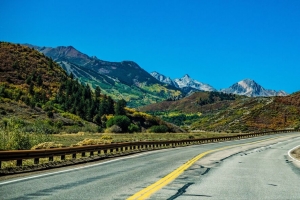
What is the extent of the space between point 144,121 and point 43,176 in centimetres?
8397

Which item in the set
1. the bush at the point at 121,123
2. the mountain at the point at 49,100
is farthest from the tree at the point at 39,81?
the bush at the point at 121,123

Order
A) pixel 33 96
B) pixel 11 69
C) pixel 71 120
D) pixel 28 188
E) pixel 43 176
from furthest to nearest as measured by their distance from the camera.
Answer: pixel 11 69 < pixel 33 96 < pixel 71 120 < pixel 43 176 < pixel 28 188

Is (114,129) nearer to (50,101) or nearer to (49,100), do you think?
(50,101)

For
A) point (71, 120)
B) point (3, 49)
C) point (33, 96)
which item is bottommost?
point (71, 120)

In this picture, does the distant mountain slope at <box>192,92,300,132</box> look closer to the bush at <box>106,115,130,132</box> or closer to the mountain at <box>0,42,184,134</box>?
the mountain at <box>0,42,184,134</box>

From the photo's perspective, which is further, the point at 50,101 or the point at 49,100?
the point at 49,100

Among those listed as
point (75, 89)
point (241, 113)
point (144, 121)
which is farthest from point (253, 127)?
point (75, 89)

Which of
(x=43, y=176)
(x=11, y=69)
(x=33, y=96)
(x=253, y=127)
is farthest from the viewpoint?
(x=253, y=127)

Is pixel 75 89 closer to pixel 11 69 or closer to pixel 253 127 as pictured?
pixel 11 69

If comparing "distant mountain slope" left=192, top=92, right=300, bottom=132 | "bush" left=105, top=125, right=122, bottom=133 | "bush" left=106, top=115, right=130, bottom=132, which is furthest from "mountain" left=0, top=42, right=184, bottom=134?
"distant mountain slope" left=192, top=92, right=300, bottom=132

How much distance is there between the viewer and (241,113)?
142000 mm

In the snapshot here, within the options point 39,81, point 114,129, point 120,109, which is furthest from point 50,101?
point 120,109

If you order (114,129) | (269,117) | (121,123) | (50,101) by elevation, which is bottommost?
(114,129)

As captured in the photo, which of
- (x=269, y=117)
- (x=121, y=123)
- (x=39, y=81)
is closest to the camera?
(x=121, y=123)
